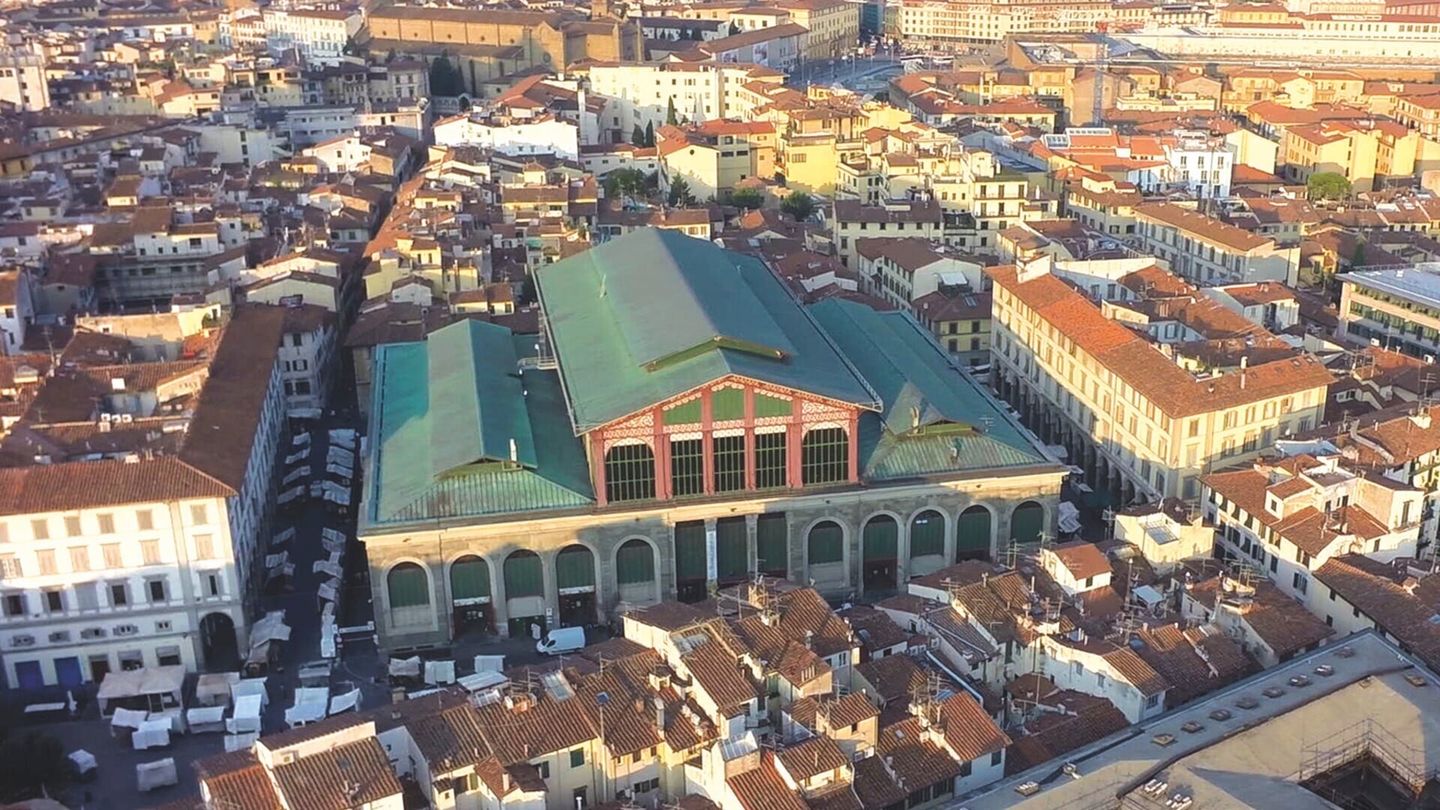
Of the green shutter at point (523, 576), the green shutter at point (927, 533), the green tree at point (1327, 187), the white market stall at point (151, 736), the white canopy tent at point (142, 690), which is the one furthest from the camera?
the green tree at point (1327, 187)

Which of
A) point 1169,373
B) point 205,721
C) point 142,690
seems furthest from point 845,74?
point 205,721

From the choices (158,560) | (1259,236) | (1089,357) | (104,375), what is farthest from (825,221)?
(158,560)

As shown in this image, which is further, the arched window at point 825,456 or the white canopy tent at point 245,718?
the arched window at point 825,456

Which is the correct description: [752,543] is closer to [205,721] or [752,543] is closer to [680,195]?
[205,721]

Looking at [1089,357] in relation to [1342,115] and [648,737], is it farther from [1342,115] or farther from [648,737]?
[1342,115]

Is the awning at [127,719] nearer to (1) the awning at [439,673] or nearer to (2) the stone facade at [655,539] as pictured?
(2) the stone facade at [655,539]

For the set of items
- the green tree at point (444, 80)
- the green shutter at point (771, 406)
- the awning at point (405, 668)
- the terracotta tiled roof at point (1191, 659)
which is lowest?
the awning at point (405, 668)

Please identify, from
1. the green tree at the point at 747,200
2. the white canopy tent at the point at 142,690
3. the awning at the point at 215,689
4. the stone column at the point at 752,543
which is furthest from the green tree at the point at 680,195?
the white canopy tent at the point at 142,690
